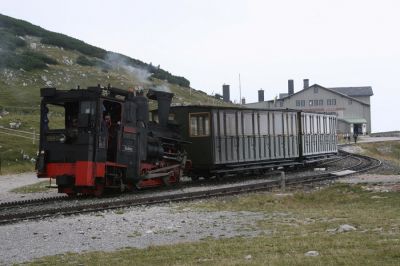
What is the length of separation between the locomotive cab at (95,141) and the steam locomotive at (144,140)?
3 centimetres

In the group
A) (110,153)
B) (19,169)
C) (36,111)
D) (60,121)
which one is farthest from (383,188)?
(36,111)

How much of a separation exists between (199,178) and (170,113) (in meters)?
4.55

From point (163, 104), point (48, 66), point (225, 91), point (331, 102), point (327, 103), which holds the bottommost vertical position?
point (163, 104)

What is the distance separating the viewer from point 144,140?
19.6m

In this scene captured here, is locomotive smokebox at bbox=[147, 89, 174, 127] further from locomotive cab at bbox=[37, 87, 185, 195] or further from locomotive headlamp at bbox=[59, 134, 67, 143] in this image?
locomotive headlamp at bbox=[59, 134, 67, 143]

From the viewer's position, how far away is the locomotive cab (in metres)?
17.3

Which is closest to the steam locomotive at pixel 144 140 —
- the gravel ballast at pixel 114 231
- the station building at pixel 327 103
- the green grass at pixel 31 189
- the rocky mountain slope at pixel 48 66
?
the green grass at pixel 31 189

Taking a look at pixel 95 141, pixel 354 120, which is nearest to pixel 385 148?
pixel 354 120

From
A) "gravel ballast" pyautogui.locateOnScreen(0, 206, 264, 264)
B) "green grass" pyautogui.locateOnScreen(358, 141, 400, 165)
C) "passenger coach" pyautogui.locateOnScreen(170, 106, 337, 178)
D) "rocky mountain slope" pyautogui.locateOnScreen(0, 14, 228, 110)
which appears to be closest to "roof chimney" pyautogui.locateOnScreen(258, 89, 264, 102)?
"rocky mountain slope" pyautogui.locateOnScreen(0, 14, 228, 110)

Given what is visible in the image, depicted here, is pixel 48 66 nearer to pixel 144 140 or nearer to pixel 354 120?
pixel 354 120

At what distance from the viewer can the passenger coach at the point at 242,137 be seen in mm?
24031

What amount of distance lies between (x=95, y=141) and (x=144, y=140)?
261cm

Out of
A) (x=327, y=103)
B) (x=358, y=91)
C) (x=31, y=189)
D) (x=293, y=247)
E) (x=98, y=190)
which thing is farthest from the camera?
(x=358, y=91)

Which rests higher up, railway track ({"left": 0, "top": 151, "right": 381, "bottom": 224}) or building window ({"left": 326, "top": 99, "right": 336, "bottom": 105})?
building window ({"left": 326, "top": 99, "right": 336, "bottom": 105})
